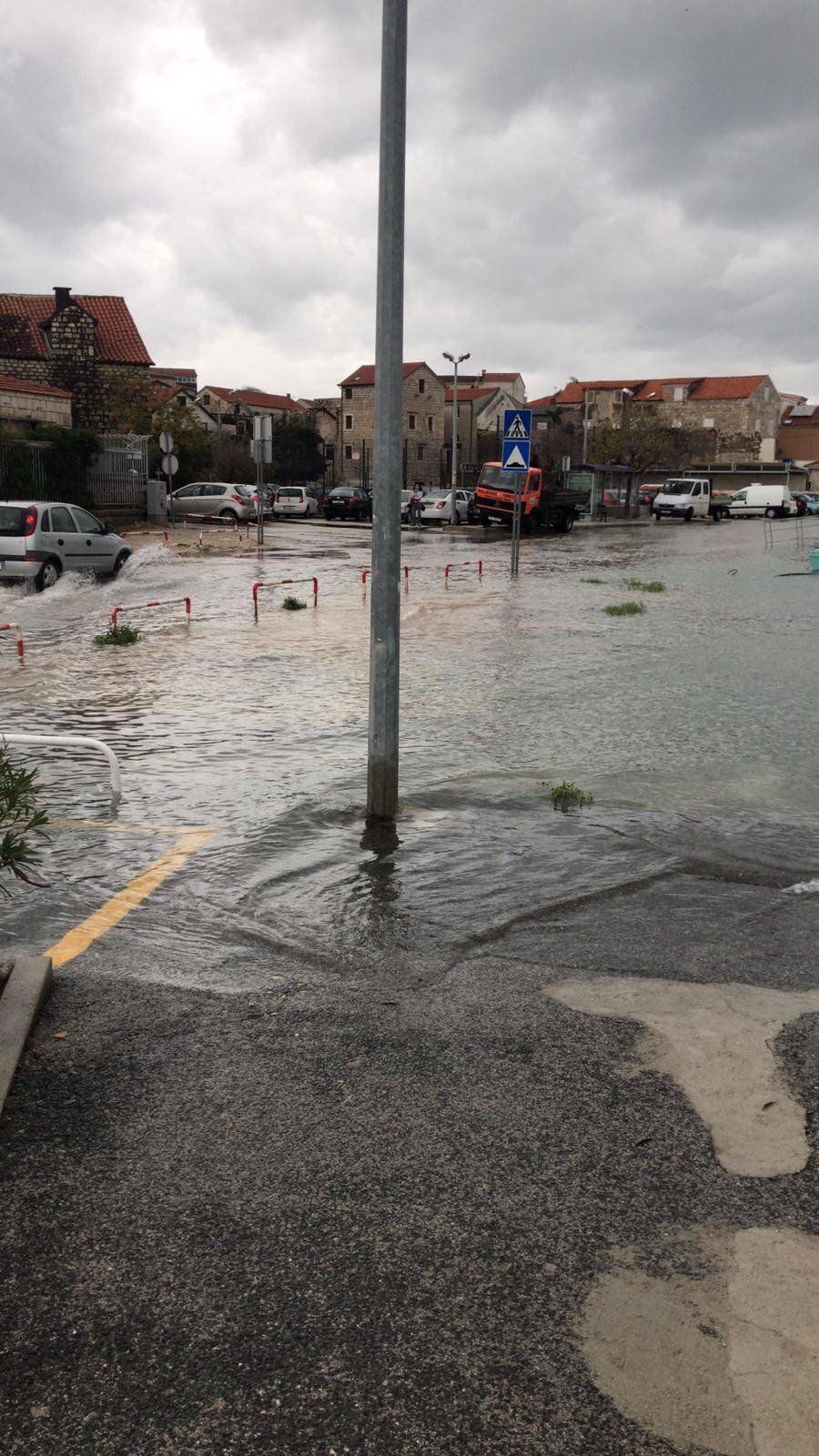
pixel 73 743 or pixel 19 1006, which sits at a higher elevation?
pixel 73 743

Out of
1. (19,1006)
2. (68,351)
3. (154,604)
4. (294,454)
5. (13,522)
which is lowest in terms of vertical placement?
(19,1006)

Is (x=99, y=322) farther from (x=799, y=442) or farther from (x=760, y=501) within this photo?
(x=799, y=442)

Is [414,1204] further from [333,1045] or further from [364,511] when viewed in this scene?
[364,511]

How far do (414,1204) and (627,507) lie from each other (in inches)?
2744

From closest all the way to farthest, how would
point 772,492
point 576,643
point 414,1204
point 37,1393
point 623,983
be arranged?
point 37,1393 → point 414,1204 → point 623,983 → point 576,643 → point 772,492

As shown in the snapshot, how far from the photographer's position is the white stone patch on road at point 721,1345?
96.0 inches

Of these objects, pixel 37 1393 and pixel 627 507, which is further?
pixel 627 507

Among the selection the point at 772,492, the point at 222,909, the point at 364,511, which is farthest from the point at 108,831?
the point at 772,492

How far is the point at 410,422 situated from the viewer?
320 ft

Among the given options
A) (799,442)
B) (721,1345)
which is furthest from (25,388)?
(799,442)

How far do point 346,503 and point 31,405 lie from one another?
15.7 meters

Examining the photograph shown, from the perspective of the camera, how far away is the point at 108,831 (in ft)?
23.3

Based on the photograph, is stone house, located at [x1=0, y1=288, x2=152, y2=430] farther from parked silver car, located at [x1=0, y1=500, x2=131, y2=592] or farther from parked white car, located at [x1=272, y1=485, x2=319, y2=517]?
parked silver car, located at [x1=0, y1=500, x2=131, y2=592]

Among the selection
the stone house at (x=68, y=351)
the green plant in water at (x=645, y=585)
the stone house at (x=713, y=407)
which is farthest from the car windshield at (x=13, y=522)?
the stone house at (x=713, y=407)
